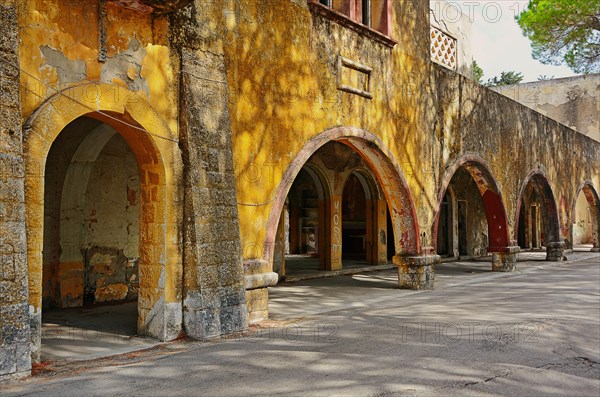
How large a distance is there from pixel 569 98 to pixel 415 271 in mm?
20675

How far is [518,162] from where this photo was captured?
13.9 meters

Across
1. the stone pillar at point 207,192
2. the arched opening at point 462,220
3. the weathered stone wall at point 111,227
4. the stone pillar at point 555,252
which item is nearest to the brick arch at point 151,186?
the stone pillar at point 207,192

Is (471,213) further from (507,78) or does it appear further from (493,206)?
(507,78)

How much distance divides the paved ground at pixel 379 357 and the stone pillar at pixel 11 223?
0.84 ft

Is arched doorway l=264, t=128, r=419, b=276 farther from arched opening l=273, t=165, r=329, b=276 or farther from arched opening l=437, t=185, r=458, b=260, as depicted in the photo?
arched opening l=437, t=185, r=458, b=260

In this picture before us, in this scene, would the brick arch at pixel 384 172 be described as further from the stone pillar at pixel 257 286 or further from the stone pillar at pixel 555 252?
the stone pillar at pixel 555 252

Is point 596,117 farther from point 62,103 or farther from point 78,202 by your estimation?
point 62,103

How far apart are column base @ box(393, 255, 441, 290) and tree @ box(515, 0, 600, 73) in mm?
12365

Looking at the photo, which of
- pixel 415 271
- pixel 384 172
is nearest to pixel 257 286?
pixel 384 172

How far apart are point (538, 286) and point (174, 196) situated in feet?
23.9

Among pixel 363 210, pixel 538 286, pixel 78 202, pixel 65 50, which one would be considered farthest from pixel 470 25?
pixel 65 50

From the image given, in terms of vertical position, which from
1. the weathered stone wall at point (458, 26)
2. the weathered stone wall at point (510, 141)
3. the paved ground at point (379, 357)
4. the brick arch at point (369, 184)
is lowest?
the paved ground at point (379, 357)

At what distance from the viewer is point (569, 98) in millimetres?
26438

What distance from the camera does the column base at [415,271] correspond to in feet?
31.6
